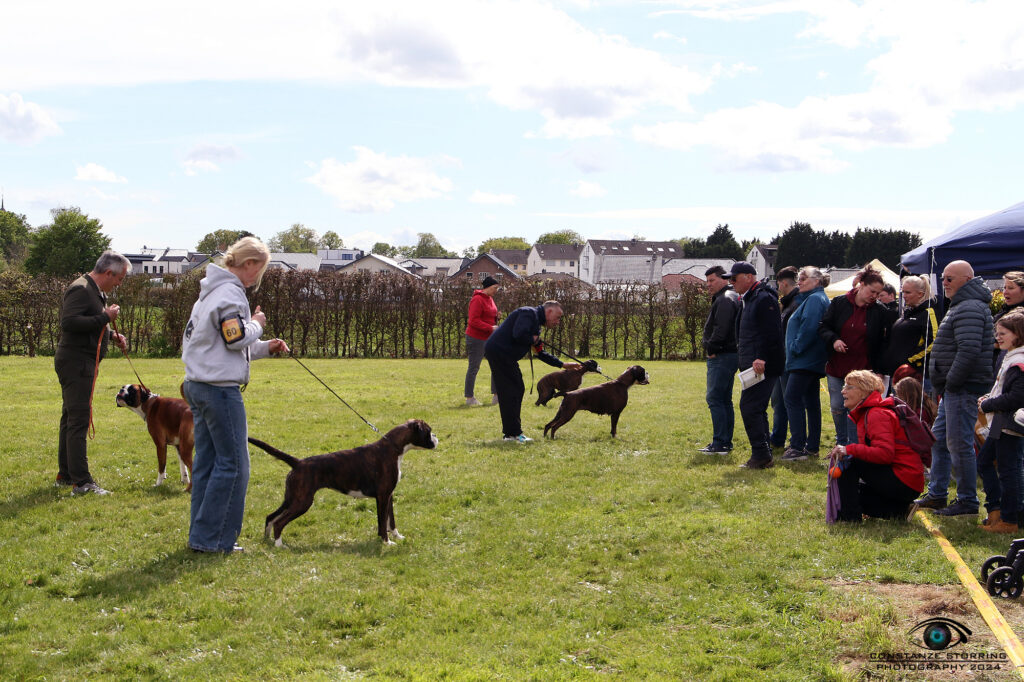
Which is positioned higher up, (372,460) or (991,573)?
(372,460)

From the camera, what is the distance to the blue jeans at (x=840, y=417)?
24.8ft

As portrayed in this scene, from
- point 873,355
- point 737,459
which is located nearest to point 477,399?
point 737,459

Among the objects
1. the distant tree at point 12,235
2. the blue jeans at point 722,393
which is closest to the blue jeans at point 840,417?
the blue jeans at point 722,393

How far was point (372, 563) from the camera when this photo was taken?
198 inches

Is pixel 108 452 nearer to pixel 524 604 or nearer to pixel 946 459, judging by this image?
pixel 524 604

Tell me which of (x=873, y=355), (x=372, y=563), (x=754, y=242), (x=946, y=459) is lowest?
(x=372, y=563)

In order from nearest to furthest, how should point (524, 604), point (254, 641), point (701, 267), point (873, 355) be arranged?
point (254, 641)
point (524, 604)
point (873, 355)
point (701, 267)

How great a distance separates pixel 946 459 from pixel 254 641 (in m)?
5.55

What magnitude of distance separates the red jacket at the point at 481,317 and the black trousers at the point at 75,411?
6.39 metres

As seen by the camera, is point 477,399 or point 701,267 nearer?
point 477,399

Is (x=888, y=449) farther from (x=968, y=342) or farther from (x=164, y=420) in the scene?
(x=164, y=420)

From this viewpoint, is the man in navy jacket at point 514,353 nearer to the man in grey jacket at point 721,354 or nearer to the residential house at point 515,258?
the man in grey jacket at point 721,354

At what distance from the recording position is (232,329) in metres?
4.82

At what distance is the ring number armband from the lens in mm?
4816
